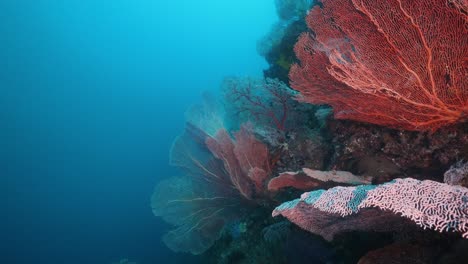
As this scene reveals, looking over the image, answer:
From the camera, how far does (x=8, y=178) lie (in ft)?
154

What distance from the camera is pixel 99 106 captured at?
7169cm

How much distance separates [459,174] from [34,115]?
252 feet

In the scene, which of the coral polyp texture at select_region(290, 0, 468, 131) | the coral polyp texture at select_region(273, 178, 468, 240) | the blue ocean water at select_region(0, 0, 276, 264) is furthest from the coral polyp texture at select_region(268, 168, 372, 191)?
the blue ocean water at select_region(0, 0, 276, 264)

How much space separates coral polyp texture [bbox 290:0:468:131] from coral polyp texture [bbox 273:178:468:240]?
122 cm

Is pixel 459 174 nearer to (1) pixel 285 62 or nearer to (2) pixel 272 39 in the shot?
(1) pixel 285 62

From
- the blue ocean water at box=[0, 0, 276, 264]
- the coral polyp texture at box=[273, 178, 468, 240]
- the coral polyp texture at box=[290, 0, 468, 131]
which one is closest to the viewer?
the coral polyp texture at box=[273, 178, 468, 240]

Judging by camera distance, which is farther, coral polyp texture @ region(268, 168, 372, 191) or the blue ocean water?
the blue ocean water

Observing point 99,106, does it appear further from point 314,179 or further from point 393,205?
point 393,205

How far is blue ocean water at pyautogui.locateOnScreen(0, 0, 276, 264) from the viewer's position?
33812 millimetres

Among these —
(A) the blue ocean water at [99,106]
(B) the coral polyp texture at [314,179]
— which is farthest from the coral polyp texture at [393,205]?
(A) the blue ocean water at [99,106]

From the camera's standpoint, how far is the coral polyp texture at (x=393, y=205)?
132 centimetres

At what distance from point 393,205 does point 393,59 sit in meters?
1.58

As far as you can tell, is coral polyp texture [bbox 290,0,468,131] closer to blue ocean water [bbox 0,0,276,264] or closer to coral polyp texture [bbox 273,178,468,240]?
coral polyp texture [bbox 273,178,468,240]

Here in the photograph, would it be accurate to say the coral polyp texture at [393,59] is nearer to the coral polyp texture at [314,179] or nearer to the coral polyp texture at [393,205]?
the coral polyp texture at [314,179]
